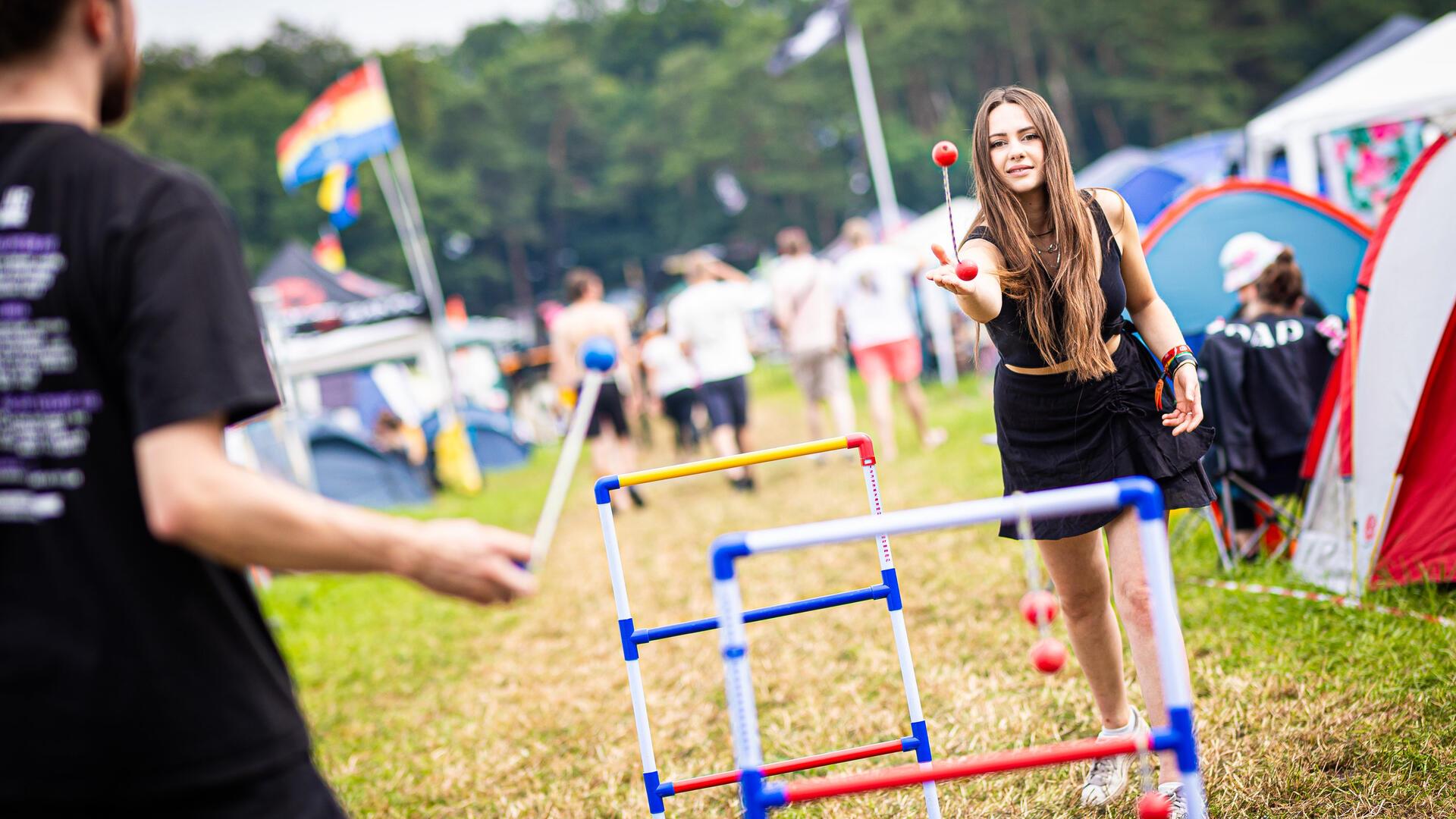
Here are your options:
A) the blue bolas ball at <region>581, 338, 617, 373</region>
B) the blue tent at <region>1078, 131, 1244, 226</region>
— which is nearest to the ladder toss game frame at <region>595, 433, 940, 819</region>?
the blue bolas ball at <region>581, 338, 617, 373</region>

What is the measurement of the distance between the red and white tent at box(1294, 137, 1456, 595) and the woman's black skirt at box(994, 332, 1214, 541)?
73.0 inches

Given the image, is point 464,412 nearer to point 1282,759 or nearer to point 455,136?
point 1282,759

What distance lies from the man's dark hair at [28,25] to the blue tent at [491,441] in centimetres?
1611

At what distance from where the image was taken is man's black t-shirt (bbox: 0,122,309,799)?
4.62 feet

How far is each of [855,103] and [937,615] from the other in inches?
2002

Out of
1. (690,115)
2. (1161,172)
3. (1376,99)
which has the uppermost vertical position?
(690,115)

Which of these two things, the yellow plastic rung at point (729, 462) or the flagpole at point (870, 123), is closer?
the yellow plastic rung at point (729, 462)

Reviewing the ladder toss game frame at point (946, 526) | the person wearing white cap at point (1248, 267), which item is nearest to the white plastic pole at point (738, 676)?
the ladder toss game frame at point (946, 526)

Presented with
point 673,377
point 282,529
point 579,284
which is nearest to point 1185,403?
point 282,529

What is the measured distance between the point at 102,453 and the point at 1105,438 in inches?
92.1

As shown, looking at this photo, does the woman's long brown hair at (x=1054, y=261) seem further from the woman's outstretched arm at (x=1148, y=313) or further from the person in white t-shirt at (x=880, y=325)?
the person in white t-shirt at (x=880, y=325)

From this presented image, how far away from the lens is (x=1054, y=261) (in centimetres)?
292

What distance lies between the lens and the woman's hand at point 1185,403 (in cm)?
293

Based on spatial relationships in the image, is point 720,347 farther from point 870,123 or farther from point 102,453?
point 102,453
